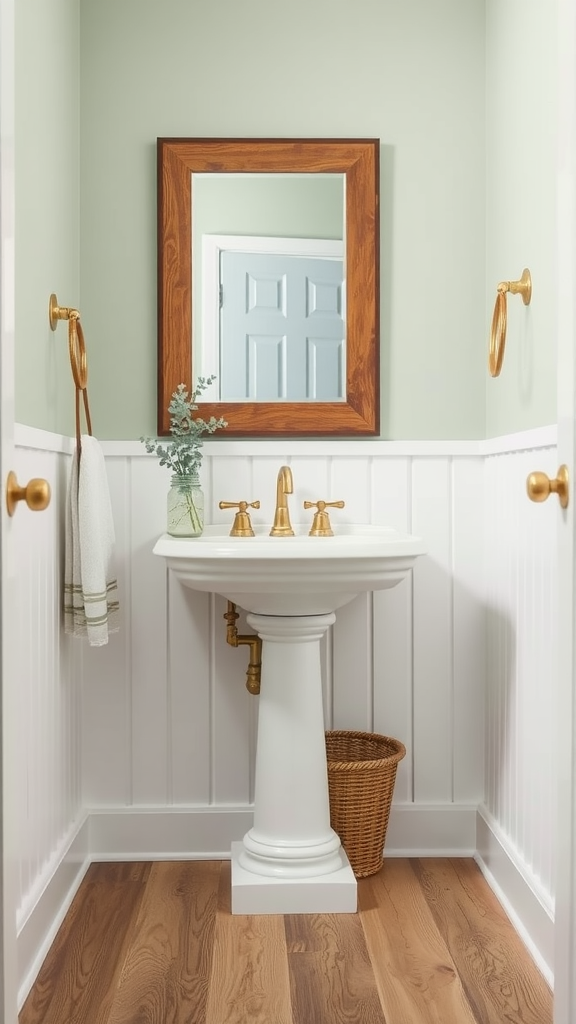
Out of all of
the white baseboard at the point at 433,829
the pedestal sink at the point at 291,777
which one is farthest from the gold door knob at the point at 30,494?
the white baseboard at the point at 433,829

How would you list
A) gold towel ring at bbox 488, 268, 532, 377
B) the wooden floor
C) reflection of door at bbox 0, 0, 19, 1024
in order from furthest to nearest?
gold towel ring at bbox 488, 268, 532, 377 < the wooden floor < reflection of door at bbox 0, 0, 19, 1024

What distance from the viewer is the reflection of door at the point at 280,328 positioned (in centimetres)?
237

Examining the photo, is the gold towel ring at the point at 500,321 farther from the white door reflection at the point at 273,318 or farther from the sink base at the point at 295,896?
the sink base at the point at 295,896

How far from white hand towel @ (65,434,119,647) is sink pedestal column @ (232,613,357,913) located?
33 centimetres

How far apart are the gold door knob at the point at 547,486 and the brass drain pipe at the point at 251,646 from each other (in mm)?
1205

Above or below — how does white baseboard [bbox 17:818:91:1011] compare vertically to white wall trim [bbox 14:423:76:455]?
below

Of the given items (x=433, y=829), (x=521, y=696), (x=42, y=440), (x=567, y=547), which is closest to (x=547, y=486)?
(x=567, y=547)

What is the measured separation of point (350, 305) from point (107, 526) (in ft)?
2.68

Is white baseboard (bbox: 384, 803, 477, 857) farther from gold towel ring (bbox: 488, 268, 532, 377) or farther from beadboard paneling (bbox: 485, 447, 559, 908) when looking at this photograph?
gold towel ring (bbox: 488, 268, 532, 377)

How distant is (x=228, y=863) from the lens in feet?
7.72

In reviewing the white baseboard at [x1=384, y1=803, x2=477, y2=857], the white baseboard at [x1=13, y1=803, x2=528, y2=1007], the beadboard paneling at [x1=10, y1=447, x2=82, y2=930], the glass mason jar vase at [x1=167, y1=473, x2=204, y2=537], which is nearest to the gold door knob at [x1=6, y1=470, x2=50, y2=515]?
the beadboard paneling at [x1=10, y1=447, x2=82, y2=930]

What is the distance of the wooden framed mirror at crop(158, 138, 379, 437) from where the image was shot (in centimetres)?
237

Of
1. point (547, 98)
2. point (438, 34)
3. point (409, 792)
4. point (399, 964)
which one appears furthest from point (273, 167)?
point (399, 964)

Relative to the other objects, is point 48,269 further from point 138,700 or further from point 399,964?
point 399,964
